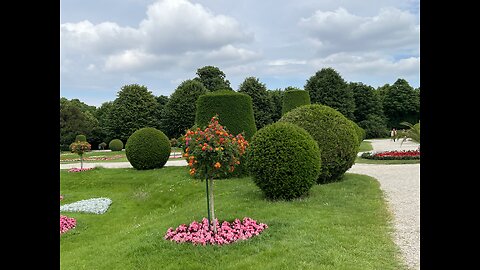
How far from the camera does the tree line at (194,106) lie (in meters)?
39.6

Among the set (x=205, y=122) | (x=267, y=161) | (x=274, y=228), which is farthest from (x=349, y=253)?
(x=205, y=122)

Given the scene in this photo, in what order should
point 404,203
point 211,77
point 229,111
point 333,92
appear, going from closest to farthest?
1. point 404,203
2. point 229,111
3. point 333,92
4. point 211,77

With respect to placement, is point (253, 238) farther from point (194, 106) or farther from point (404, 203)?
point (194, 106)

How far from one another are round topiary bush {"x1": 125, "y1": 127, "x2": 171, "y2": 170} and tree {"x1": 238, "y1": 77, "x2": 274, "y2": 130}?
906 inches

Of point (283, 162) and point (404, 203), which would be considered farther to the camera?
point (404, 203)

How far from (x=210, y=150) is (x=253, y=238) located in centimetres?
159

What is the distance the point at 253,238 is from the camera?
603 cm

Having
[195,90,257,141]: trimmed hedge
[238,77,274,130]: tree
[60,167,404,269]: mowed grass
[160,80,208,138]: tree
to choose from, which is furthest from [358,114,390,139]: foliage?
[60,167,404,269]: mowed grass

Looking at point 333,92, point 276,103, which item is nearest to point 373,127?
point 333,92

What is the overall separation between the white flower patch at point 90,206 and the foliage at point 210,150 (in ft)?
20.1

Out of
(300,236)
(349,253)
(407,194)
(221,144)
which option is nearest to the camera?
(349,253)
